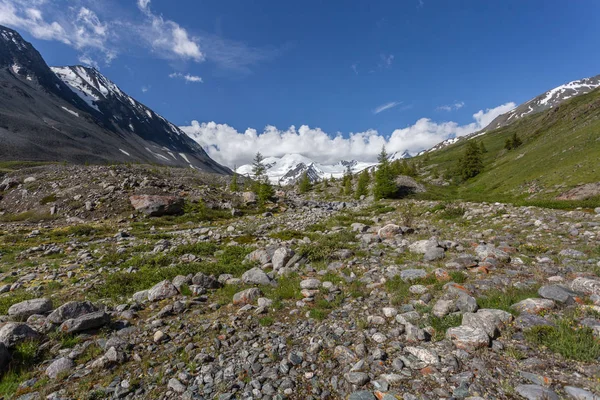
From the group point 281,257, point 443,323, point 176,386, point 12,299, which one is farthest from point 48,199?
point 443,323

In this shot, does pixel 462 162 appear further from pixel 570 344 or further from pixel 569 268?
pixel 570 344

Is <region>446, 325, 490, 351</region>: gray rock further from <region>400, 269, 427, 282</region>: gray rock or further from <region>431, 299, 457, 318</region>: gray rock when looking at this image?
<region>400, 269, 427, 282</region>: gray rock

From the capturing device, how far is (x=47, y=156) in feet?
492

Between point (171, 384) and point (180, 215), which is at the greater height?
point (180, 215)

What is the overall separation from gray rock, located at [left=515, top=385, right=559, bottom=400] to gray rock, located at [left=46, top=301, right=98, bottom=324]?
9.84 m

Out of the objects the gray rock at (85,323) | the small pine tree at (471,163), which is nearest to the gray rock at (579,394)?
the gray rock at (85,323)

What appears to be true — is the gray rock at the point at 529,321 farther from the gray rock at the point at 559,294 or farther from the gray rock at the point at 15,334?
the gray rock at the point at 15,334

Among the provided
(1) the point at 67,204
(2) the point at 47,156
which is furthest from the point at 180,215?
(2) the point at 47,156

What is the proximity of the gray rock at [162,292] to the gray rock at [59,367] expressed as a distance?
326cm

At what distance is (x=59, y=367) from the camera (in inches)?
219

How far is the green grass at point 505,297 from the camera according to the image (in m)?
6.54

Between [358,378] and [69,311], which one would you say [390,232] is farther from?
[69,311]

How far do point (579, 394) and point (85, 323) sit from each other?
987cm

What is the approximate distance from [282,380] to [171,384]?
6.77 ft
